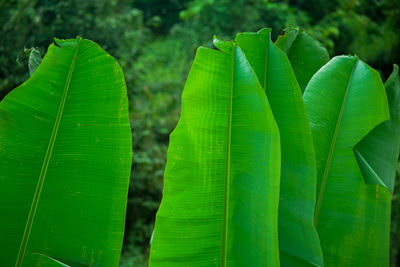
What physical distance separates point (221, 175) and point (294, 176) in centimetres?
17

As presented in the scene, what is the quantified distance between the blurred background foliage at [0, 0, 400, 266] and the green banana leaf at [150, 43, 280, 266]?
1.65 m

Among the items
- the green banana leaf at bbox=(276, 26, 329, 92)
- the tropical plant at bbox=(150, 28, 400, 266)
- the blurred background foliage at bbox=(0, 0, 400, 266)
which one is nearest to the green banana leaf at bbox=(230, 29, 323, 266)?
the tropical plant at bbox=(150, 28, 400, 266)

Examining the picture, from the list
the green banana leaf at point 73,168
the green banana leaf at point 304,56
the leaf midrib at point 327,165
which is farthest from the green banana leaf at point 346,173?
the green banana leaf at point 73,168

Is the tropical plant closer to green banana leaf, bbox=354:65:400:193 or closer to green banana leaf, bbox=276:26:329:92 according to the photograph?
green banana leaf, bbox=354:65:400:193

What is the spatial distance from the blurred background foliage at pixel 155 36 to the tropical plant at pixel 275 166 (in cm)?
165

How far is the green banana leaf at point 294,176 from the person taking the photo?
0.78 m

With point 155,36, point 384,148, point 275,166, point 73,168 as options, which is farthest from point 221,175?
point 155,36

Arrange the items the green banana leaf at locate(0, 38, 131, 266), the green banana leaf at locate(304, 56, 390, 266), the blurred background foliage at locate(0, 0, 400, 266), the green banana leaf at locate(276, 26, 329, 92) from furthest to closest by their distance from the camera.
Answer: the blurred background foliage at locate(0, 0, 400, 266) → the green banana leaf at locate(276, 26, 329, 92) → the green banana leaf at locate(304, 56, 390, 266) → the green banana leaf at locate(0, 38, 131, 266)

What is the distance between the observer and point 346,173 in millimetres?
933

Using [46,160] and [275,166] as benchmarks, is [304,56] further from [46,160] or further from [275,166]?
[46,160]

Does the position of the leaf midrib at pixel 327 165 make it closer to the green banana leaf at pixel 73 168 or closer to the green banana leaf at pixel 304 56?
the green banana leaf at pixel 304 56

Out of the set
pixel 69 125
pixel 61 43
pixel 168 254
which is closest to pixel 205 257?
pixel 168 254

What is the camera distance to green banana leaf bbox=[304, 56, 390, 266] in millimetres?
922

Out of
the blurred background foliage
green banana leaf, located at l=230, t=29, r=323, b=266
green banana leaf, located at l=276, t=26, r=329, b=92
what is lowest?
green banana leaf, located at l=230, t=29, r=323, b=266
